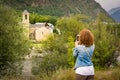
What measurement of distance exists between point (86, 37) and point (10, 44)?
21.2 metres

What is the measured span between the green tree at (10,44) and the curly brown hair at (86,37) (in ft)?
65.4

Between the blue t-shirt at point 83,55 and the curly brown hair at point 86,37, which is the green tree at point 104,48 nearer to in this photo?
the blue t-shirt at point 83,55

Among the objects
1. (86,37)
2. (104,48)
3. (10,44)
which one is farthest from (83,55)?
(104,48)

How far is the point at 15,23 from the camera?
97.0 feet

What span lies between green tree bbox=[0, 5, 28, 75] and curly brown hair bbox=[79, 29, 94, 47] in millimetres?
19947

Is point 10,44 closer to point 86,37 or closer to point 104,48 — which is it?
point 104,48

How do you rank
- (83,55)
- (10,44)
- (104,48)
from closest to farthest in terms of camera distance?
(83,55) → (10,44) → (104,48)

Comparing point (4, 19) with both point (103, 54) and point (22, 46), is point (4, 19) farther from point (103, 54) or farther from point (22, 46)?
point (103, 54)

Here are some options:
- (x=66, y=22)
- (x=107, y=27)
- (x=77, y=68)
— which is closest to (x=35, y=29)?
(x=66, y=22)

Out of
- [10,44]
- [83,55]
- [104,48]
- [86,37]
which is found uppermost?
[86,37]

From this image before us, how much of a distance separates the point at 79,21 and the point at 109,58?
43.0ft

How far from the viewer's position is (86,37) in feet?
22.5

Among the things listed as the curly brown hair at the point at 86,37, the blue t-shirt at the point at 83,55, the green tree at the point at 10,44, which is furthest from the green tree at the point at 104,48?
the curly brown hair at the point at 86,37

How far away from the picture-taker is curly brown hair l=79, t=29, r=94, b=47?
6859 mm
